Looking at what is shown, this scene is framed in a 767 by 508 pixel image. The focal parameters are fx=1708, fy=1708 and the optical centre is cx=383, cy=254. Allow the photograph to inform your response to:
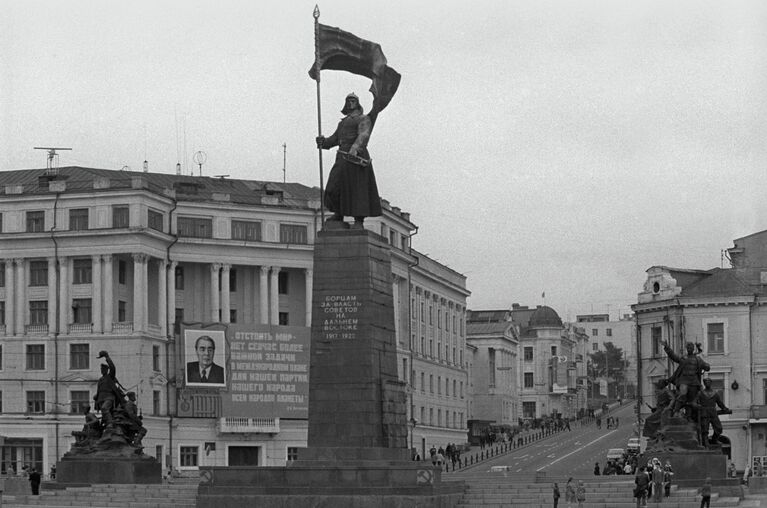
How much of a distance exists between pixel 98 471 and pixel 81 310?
42.1m

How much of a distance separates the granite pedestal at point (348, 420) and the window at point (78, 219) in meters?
56.0

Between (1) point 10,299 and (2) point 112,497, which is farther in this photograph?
(1) point 10,299

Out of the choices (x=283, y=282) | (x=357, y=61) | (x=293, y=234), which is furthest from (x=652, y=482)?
(x=283, y=282)

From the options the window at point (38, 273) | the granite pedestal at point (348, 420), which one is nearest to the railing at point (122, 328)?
the window at point (38, 273)

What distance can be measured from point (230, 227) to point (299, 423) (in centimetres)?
1303

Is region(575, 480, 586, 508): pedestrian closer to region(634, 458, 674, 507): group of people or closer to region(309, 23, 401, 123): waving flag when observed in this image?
region(634, 458, 674, 507): group of people

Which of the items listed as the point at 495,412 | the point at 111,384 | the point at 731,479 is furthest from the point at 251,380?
the point at 495,412

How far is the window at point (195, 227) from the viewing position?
106 m

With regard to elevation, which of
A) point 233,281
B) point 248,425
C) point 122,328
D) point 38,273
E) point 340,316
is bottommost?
point 248,425

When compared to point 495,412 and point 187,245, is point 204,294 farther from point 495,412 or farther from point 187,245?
point 495,412

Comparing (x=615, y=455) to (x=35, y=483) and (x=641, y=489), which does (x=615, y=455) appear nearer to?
(x=35, y=483)

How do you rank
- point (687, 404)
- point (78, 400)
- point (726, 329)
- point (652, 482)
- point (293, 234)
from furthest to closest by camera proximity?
point (293, 234), point (726, 329), point (78, 400), point (687, 404), point (652, 482)

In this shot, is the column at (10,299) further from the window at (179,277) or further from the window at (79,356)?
the window at (179,277)

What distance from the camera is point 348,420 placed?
47.3 m
